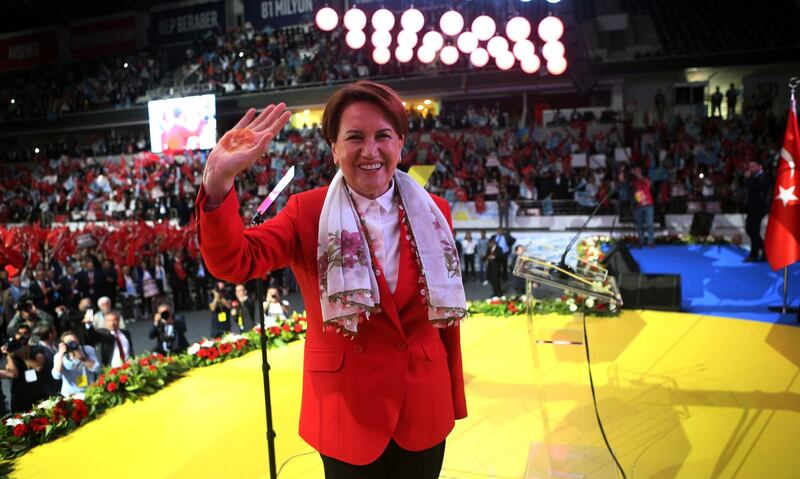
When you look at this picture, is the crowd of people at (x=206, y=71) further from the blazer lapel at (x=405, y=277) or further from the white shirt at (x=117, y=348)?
the blazer lapel at (x=405, y=277)

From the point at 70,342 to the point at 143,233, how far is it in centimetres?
726

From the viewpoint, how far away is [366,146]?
1645 millimetres

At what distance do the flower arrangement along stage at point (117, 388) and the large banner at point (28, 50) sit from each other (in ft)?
92.9

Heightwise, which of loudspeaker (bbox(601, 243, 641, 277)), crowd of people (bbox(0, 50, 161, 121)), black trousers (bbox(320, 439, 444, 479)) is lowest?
loudspeaker (bbox(601, 243, 641, 277))

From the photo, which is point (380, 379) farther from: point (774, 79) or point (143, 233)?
point (774, 79)

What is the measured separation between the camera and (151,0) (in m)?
28.1

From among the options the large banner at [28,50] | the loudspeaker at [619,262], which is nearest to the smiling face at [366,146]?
the loudspeaker at [619,262]

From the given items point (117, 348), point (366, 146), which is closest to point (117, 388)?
point (117, 348)

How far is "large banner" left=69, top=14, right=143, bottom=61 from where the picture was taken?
92.5 feet

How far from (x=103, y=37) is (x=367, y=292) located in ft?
103

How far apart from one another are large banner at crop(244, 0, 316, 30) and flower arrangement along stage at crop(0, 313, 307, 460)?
Result: 2218 cm

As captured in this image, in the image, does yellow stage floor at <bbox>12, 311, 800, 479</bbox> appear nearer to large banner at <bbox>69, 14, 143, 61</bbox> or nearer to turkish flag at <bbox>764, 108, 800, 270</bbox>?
turkish flag at <bbox>764, 108, 800, 270</bbox>

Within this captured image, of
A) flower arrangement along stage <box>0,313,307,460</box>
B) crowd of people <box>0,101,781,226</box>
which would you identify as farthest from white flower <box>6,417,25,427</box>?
crowd of people <box>0,101,781,226</box>

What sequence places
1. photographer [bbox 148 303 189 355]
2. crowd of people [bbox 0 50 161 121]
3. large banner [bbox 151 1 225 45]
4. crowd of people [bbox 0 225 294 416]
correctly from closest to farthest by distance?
crowd of people [bbox 0 225 294 416] → photographer [bbox 148 303 189 355] → crowd of people [bbox 0 50 161 121] → large banner [bbox 151 1 225 45]
